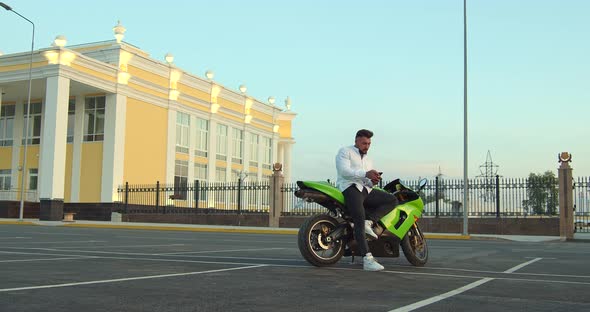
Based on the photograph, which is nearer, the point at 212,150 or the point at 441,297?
the point at 441,297

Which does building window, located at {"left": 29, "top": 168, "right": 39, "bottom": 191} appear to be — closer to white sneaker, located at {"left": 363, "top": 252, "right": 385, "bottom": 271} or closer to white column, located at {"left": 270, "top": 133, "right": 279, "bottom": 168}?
white column, located at {"left": 270, "top": 133, "right": 279, "bottom": 168}

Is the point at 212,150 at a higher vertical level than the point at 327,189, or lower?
higher

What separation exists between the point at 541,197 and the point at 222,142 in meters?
30.8

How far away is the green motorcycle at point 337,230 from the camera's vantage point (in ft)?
23.1

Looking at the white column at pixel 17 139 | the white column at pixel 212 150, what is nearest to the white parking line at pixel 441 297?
the white column at pixel 17 139

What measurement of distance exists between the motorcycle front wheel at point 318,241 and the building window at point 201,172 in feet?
130

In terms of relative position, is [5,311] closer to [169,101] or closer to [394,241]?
[394,241]

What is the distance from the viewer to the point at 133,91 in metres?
38.8

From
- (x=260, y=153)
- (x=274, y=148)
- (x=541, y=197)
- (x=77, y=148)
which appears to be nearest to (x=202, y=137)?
(x=260, y=153)

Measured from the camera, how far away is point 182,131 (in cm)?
4422

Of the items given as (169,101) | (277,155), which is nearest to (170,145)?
(169,101)

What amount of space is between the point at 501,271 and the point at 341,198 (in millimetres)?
2110

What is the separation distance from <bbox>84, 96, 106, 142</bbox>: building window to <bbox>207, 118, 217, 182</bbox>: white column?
10.3 m

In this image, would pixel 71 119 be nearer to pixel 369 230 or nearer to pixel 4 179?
pixel 4 179
